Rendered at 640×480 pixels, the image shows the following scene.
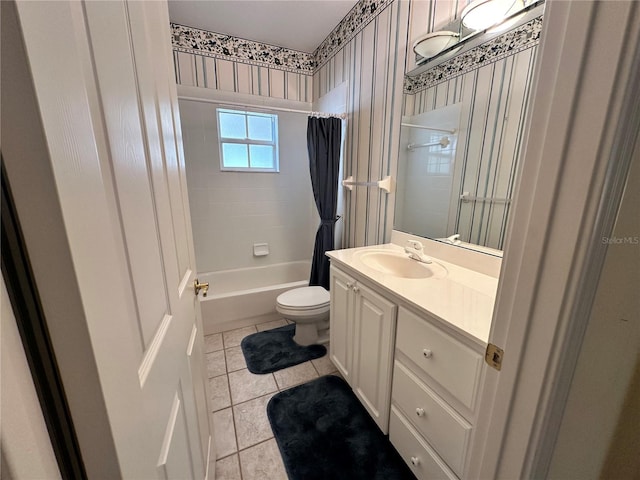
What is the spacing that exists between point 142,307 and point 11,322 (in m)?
0.25

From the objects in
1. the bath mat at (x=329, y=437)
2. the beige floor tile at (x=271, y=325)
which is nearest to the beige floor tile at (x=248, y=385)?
the bath mat at (x=329, y=437)

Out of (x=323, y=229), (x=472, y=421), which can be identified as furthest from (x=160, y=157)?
(x=323, y=229)

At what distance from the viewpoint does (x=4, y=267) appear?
249 millimetres

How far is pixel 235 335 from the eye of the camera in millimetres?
2307

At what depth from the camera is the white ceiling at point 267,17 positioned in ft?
6.44

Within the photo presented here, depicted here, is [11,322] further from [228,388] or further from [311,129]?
[311,129]

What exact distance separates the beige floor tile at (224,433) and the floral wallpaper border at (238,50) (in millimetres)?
2932

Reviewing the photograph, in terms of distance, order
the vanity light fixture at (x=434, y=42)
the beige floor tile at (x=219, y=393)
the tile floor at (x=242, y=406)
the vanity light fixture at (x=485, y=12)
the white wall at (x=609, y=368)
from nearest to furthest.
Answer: the white wall at (x=609, y=368) → the vanity light fixture at (x=485, y=12) → the tile floor at (x=242, y=406) → the vanity light fixture at (x=434, y=42) → the beige floor tile at (x=219, y=393)

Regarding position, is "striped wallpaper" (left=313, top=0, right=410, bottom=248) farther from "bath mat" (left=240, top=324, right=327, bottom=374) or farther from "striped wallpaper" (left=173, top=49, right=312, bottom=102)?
"bath mat" (left=240, top=324, right=327, bottom=374)

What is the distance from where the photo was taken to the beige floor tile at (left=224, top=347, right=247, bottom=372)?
1908 mm

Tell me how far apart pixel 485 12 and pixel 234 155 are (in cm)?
231

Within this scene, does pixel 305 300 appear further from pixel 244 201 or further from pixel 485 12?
pixel 485 12

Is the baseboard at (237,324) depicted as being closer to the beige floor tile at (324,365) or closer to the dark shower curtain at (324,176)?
the dark shower curtain at (324,176)

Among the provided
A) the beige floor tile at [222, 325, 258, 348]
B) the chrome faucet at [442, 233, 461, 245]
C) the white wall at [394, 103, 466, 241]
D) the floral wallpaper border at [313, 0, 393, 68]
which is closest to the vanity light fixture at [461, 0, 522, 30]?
the white wall at [394, 103, 466, 241]
